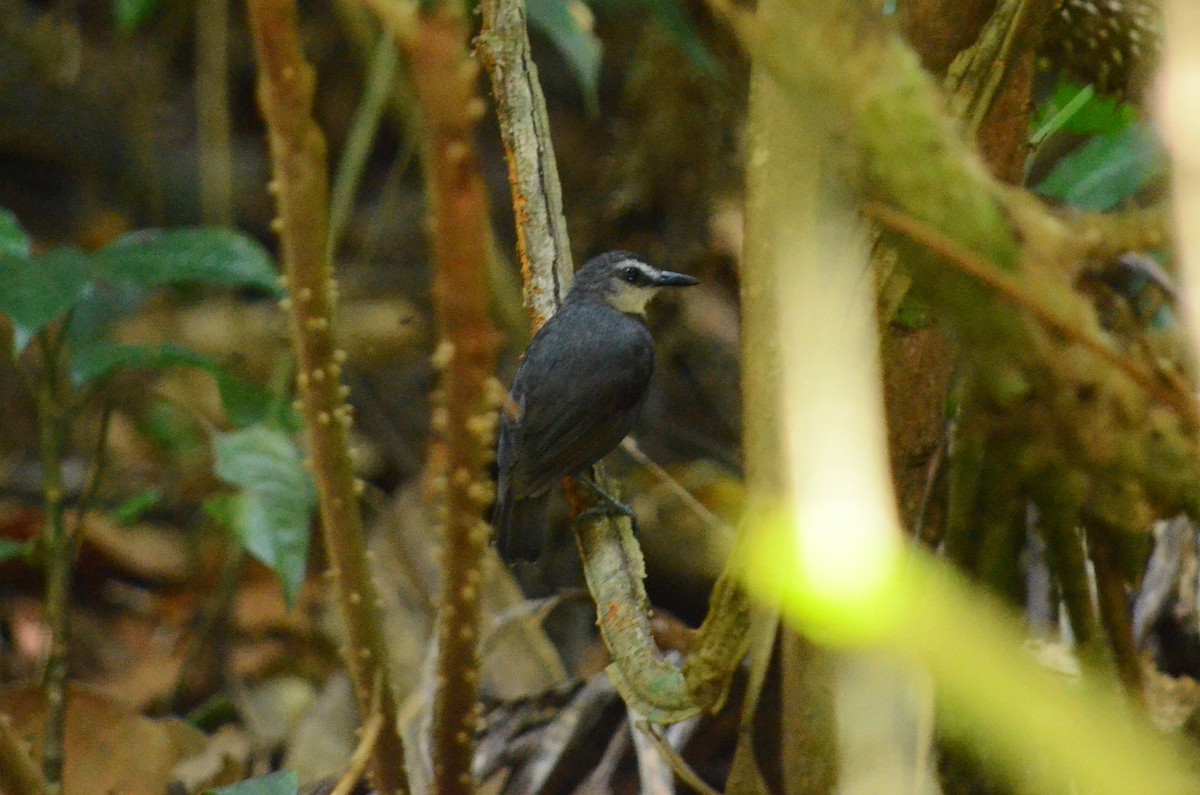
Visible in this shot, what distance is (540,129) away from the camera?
2801mm

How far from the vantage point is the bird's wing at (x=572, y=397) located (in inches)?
124

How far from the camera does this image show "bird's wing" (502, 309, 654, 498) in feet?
10.4

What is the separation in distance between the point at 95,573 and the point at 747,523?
3502 millimetres

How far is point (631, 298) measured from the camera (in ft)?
12.3

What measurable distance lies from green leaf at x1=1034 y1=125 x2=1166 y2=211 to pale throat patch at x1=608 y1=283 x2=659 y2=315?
3.63ft

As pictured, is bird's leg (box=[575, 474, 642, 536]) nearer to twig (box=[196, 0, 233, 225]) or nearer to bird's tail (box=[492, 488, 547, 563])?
bird's tail (box=[492, 488, 547, 563])

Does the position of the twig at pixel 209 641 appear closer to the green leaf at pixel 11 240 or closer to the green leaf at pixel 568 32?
the green leaf at pixel 11 240

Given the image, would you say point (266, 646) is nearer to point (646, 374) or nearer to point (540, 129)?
point (646, 374)

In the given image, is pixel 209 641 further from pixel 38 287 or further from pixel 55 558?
pixel 38 287

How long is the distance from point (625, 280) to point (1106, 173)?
1.25m

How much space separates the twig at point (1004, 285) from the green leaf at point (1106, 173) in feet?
5.51

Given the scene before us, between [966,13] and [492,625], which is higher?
[966,13]

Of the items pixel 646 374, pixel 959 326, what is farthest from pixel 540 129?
pixel 959 326

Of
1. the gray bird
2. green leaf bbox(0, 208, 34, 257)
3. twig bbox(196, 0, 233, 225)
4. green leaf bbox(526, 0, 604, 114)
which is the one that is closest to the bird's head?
the gray bird
